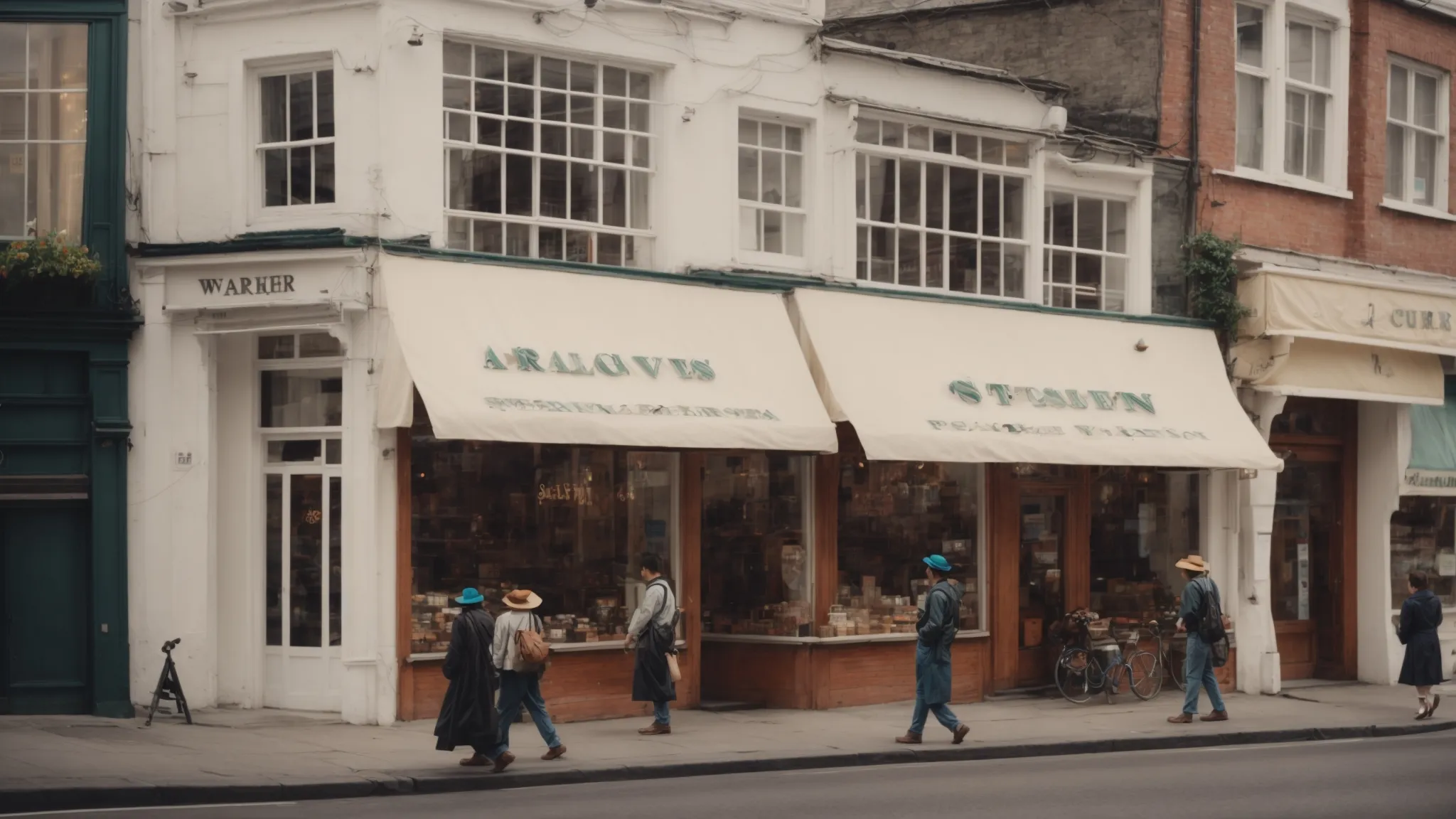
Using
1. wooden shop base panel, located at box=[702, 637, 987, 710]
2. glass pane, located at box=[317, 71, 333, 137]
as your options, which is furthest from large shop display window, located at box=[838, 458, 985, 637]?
glass pane, located at box=[317, 71, 333, 137]

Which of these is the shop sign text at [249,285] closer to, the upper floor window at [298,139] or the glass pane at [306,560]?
the upper floor window at [298,139]

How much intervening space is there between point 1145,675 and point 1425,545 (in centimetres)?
678

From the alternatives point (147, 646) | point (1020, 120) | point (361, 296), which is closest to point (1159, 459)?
point (1020, 120)

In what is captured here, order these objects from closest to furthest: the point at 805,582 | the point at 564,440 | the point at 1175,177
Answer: the point at 564,440 → the point at 805,582 → the point at 1175,177

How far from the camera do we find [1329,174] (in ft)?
81.2

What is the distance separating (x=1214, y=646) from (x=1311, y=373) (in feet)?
17.8

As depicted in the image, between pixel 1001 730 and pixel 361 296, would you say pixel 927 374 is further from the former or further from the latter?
pixel 361 296

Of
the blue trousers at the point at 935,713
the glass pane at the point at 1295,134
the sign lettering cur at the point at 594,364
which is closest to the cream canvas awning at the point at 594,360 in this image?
the sign lettering cur at the point at 594,364

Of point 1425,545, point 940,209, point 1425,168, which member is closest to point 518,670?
point 940,209

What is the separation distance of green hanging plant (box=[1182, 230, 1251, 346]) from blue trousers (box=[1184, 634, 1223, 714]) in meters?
5.28

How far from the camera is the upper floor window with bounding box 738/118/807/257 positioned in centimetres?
1983

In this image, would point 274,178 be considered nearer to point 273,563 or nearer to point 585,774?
point 273,563

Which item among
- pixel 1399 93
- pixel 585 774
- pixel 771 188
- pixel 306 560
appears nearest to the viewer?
pixel 585 774

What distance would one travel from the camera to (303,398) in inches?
707
